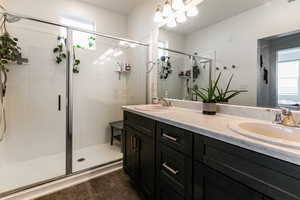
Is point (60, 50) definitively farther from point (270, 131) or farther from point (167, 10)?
point (270, 131)

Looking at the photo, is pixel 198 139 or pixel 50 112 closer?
pixel 198 139

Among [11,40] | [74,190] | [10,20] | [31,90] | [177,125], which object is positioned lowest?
[74,190]

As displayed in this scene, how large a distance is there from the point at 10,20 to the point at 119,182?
2.43 meters

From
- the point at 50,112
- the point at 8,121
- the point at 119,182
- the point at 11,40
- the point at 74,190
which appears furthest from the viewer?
the point at 50,112

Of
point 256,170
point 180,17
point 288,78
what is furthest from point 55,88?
point 288,78

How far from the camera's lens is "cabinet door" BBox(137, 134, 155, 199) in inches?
51.8

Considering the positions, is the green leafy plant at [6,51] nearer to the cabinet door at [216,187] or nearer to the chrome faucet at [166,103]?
the chrome faucet at [166,103]

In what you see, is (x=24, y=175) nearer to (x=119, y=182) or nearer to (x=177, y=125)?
(x=119, y=182)

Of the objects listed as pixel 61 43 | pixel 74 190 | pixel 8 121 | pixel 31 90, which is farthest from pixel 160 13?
pixel 8 121

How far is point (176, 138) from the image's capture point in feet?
3.47

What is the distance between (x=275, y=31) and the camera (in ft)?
3.63

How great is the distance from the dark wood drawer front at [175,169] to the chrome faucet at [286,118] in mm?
595

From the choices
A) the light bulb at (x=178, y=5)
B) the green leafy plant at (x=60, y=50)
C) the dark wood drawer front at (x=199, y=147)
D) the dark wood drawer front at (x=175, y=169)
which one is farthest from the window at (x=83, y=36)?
the dark wood drawer front at (x=199, y=147)

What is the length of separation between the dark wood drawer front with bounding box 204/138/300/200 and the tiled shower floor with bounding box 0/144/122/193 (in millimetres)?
1771
